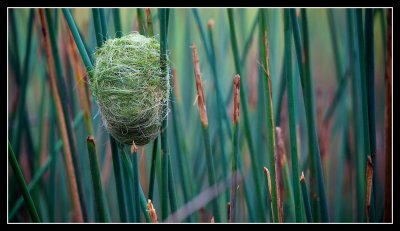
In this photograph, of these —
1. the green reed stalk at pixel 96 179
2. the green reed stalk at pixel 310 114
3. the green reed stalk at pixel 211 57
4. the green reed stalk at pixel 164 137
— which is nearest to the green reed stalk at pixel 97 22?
the green reed stalk at pixel 164 137

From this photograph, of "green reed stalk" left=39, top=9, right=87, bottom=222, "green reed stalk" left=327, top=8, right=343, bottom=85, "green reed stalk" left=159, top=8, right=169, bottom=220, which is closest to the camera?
"green reed stalk" left=159, top=8, right=169, bottom=220

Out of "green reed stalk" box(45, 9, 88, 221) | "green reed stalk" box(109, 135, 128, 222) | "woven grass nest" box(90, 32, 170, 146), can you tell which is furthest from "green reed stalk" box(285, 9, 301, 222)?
"green reed stalk" box(45, 9, 88, 221)

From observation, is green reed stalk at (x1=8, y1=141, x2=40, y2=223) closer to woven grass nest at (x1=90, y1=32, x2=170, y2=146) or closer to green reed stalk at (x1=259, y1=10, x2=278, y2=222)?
woven grass nest at (x1=90, y1=32, x2=170, y2=146)

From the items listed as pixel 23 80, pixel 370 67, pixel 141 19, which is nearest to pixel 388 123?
pixel 370 67

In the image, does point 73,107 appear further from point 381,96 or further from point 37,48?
point 381,96

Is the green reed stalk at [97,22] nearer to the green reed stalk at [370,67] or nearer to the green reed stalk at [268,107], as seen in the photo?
the green reed stalk at [268,107]

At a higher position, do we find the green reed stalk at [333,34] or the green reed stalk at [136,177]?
the green reed stalk at [333,34]

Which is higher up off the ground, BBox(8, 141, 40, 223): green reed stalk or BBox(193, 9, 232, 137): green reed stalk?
BBox(193, 9, 232, 137): green reed stalk

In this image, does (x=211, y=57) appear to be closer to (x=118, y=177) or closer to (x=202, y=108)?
(x=202, y=108)
